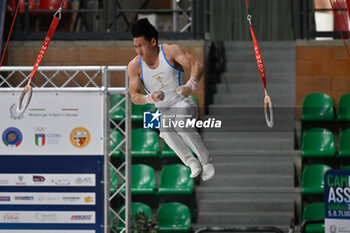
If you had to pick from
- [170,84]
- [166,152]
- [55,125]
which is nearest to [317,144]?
[166,152]

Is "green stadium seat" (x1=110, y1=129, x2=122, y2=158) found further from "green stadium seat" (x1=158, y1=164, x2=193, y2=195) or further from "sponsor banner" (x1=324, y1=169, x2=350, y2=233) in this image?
"sponsor banner" (x1=324, y1=169, x2=350, y2=233)

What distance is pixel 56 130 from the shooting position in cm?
856

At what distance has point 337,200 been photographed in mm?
7488

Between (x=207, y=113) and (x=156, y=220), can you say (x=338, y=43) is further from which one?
(x=156, y=220)

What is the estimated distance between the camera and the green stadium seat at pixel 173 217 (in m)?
9.34

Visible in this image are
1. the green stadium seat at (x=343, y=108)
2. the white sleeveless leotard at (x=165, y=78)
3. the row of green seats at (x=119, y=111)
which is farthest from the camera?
the green stadium seat at (x=343, y=108)

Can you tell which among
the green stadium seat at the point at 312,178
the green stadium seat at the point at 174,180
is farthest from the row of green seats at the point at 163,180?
the green stadium seat at the point at 312,178

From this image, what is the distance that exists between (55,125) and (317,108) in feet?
8.30

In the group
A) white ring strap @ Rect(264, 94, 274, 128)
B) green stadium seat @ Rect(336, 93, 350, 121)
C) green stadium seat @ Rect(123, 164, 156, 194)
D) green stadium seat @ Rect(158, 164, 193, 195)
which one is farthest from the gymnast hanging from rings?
green stadium seat @ Rect(123, 164, 156, 194)

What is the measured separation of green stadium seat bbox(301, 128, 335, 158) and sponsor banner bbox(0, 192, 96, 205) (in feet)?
7.10

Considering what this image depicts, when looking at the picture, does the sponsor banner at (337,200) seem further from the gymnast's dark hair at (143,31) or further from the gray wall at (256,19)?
the gymnast's dark hair at (143,31)

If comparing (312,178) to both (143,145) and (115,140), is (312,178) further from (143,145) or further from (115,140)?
(115,140)

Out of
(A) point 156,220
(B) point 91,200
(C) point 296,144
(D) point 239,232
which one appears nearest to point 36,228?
(B) point 91,200

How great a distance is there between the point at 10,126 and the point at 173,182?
5.80ft
